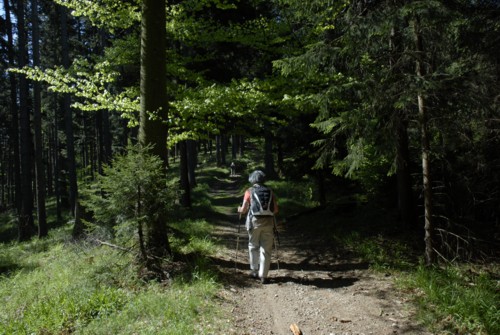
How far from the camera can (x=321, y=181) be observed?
13281mm

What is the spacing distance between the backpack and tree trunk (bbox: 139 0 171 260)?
182cm

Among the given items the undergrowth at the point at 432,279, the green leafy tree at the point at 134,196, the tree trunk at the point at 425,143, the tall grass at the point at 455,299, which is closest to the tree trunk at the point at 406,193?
the undergrowth at the point at 432,279

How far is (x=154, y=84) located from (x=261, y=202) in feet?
10.5

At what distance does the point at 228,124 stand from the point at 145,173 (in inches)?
268

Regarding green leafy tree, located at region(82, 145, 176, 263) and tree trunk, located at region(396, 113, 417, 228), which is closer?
green leafy tree, located at region(82, 145, 176, 263)

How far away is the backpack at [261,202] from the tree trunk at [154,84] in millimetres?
1820

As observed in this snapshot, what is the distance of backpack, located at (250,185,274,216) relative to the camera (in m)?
6.73

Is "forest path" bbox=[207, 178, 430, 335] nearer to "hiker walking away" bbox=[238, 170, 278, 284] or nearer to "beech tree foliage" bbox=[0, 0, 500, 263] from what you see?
"hiker walking away" bbox=[238, 170, 278, 284]

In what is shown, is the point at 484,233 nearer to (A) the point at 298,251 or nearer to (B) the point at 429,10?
(A) the point at 298,251

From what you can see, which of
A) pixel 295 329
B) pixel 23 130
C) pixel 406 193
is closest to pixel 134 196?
pixel 295 329

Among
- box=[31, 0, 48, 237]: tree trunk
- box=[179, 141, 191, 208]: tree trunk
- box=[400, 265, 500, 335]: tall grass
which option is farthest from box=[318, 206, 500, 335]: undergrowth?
box=[31, 0, 48, 237]: tree trunk

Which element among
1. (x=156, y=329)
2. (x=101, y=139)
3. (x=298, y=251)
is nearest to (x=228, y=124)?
(x=298, y=251)

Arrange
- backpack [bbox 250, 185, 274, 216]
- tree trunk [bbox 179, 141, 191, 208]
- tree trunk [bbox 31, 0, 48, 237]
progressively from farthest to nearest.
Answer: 1. tree trunk [bbox 31, 0, 48, 237]
2. tree trunk [bbox 179, 141, 191, 208]
3. backpack [bbox 250, 185, 274, 216]

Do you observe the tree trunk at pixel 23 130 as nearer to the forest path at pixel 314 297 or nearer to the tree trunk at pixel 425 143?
the forest path at pixel 314 297
